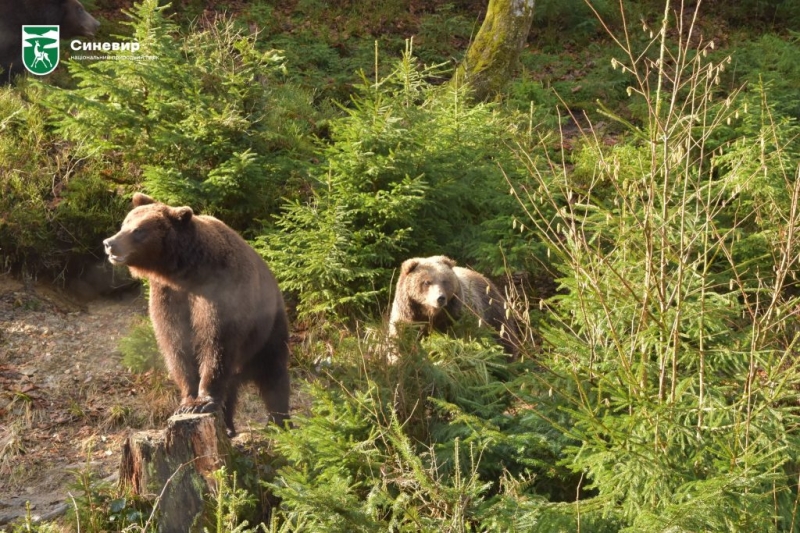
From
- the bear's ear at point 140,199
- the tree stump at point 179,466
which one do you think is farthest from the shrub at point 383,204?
the tree stump at point 179,466

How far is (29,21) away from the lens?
472 inches

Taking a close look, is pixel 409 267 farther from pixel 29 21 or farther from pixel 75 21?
pixel 29 21

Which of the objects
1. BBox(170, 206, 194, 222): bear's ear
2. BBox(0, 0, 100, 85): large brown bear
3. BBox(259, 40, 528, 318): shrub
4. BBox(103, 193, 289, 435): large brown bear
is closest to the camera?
BBox(103, 193, 289, 435): large brown bear

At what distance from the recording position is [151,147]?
30.9ft

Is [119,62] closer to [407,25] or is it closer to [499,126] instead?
[499,126]

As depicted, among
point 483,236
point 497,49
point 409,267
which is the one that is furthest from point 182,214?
point 497,49

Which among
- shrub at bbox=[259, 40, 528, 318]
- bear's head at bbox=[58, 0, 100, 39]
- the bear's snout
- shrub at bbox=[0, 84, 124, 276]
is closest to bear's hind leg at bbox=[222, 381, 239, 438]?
the bear's snout

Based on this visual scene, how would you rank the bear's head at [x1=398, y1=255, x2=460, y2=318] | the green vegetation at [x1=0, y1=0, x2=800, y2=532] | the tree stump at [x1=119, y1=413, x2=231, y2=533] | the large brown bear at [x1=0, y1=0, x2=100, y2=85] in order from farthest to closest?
the large brown bear at [x1=0, y1=0, x2=100, y2=85] < the bear's head at [x1=398, y1=255, x2=460, y2=318] < the tree stump at [x1=119, y1=413, x2=231, y2=533] < the green vegetation at [x1=0, y1=0, x2=800, y2=532]

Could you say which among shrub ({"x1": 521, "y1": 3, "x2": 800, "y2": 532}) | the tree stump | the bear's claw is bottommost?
the tree stump

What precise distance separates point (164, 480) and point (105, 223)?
4.28 metres

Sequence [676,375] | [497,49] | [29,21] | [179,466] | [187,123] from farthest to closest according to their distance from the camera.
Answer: [497,49]
[29,21]
[187,123]
[179,466]
[676,375]

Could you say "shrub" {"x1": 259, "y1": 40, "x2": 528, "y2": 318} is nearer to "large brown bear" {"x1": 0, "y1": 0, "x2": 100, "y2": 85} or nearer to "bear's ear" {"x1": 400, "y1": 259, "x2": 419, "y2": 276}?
"bear's ear" {"x1": 400, "y1": 259, "x2": 419, "y2": 276}

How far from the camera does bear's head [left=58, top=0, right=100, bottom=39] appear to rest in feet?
39.7

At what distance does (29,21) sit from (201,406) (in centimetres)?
756
